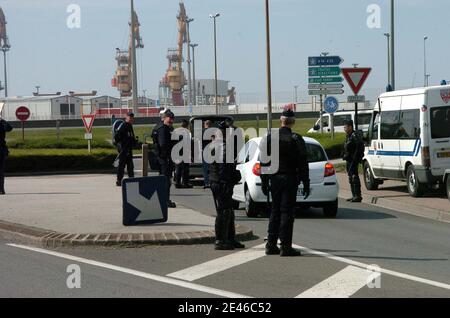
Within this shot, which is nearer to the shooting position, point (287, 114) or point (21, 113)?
point (287, 114)

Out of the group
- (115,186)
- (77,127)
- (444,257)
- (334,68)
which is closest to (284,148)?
(444,257)

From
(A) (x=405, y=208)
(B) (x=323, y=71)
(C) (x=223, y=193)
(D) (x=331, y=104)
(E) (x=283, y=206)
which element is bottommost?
(A) (x=405, y=208)

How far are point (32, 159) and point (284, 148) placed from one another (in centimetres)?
A: 1774

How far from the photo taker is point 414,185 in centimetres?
1795

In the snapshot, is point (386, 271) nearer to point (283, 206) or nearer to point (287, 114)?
point (283, 206)

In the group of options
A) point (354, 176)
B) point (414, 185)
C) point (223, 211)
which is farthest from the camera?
point (414, 185)

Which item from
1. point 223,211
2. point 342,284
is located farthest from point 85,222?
point 342,284

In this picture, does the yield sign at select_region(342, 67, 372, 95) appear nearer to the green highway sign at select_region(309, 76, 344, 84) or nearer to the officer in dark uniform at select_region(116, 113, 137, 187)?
the officer in dark uniform at select_region(116, 113, 137, 187)

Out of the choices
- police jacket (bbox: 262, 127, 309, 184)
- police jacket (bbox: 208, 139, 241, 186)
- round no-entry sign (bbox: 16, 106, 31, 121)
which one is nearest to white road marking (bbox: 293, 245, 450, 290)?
police jacket (bbox: 262, 127, 309, 184)

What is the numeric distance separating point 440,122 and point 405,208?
94.7 inches

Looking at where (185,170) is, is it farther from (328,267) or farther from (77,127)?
(77,127)

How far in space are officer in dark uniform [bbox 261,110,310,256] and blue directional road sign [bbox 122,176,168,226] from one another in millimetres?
2801

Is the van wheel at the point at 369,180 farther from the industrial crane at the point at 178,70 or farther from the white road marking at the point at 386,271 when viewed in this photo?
the industrial crane at the point at 178,70

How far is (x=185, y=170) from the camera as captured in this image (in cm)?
2098
